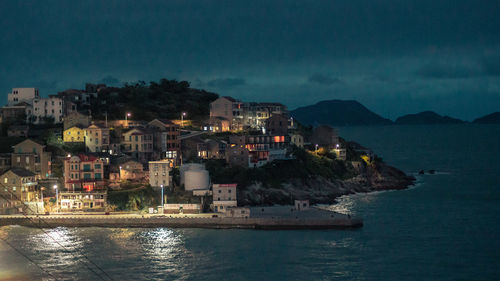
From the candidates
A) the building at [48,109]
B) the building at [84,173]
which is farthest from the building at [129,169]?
the building at [48,109]

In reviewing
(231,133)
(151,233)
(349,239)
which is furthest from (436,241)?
(231,133)

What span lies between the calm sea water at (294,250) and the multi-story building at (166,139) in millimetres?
14099

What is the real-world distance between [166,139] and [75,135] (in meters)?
7.88

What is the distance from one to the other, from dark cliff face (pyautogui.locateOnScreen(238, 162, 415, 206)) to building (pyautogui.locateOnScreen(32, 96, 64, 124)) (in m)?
23.4

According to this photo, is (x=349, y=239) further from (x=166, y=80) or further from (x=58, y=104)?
(x=166, y=80)

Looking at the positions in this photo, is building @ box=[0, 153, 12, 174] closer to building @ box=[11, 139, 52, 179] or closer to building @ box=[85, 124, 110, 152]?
building @ box=[11, 139, 52, 179]

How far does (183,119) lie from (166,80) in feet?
41.9

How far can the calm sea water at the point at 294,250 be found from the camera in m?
33.2

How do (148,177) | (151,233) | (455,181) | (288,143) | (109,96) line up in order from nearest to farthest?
(151,233)
(148,177)
(288,143)
(455,181)
(109,96)

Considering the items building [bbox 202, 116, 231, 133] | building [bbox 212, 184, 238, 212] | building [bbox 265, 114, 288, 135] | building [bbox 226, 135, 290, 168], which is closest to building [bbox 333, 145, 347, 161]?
building [bbox 265, 114, 288, 135]

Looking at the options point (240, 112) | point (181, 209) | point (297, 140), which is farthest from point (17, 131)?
point (297, 140)

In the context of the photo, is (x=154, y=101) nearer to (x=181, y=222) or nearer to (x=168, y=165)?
(x=168, y=165)

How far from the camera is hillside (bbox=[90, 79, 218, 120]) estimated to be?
70.1m

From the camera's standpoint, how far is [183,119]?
70750 mm
